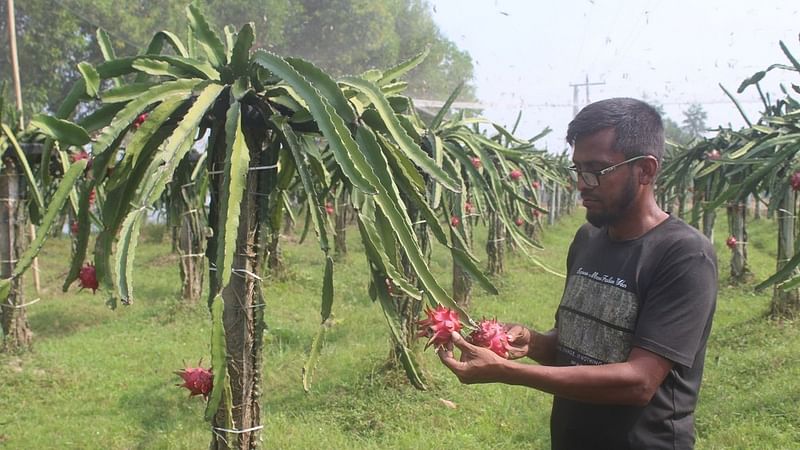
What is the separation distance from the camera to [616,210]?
1.62 m

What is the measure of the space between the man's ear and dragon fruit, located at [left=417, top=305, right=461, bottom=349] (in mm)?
578

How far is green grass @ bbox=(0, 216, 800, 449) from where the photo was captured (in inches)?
145

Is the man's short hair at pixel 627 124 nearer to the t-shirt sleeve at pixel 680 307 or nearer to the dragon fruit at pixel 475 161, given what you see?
the t-shirt sleeve at pixel 680 307

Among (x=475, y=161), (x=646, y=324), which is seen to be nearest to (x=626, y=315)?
(x=646, y=324)

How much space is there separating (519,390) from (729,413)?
130 centimetres

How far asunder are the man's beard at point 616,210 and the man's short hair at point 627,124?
0.27 feet

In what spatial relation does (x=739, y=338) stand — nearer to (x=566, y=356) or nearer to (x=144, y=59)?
(x=566, y=356)

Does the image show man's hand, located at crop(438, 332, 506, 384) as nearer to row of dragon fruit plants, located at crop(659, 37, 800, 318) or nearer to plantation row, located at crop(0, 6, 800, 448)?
plantation row, located at crop(0, 6, 800, 448)

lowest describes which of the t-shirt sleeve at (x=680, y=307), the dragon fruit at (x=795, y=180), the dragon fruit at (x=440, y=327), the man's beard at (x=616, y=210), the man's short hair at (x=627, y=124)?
the dragon fruit at (x=440, y=327)

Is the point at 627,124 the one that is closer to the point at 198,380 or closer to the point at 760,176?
the point at 198,380

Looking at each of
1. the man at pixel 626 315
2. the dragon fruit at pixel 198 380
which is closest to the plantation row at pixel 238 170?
the dragon fruit at pixel 198 380

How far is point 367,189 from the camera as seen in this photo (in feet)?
5.12

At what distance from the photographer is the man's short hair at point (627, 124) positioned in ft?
5.18

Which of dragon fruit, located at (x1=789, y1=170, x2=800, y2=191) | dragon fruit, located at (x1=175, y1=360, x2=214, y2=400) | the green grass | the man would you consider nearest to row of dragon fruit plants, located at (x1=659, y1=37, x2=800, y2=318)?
dragon fruit, located at (x1=789, y1=170, x2=800, y2=191)
